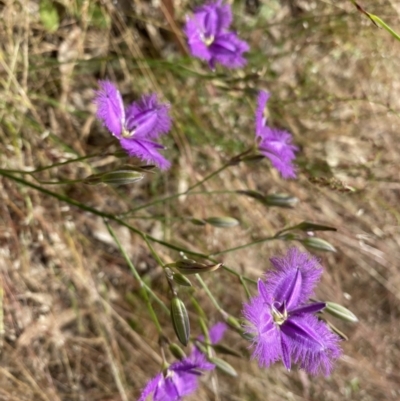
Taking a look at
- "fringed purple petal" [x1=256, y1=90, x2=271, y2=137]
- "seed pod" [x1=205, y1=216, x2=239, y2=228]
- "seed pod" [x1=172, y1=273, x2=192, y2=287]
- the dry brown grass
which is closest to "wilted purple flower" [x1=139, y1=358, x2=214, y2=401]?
"seed pod" [x1=172, y1=273, x2=192, y2=287]

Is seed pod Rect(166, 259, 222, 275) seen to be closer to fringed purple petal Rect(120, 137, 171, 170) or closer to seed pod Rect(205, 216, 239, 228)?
fringed purple petal Rect(120, 137, 171, 170)

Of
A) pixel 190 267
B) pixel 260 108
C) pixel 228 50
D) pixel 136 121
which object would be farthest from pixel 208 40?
pixel 190 267

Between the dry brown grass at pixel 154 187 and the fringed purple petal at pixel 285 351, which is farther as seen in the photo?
the dry brown grass at pixel 154 187

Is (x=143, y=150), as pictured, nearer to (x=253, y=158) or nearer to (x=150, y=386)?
(x=253, y=158)

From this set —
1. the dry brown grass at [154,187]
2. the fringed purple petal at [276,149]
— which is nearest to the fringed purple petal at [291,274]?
the fringed purple petal at [276,149]

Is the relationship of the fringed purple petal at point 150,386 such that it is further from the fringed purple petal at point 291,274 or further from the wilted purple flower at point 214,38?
the wilted purple flower at point 214,38

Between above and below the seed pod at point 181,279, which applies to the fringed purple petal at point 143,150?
above
